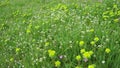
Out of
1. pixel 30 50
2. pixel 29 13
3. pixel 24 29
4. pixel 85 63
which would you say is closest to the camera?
pixel 85 63

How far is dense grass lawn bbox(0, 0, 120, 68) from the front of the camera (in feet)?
14.1

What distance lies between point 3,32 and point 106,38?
4.27m

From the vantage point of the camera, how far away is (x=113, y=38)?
4688 mm

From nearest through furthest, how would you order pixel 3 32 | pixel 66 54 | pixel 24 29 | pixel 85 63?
pixel 85 63 → pixel 66 54 → pixel 24 29 → pixel 3 32

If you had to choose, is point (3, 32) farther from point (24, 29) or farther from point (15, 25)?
point (24, 29)

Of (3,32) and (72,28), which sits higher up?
(72,28)

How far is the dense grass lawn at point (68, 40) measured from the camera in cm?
431

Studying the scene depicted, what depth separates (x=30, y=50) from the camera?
5.56 metres

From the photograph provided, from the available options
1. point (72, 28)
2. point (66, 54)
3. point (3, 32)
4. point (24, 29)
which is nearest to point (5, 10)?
point (3, 32)

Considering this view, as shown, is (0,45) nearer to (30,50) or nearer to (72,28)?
(30,50)

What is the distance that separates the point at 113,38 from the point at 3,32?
4376mm

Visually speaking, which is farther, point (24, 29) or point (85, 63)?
point (24, 29)

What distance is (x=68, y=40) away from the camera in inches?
199

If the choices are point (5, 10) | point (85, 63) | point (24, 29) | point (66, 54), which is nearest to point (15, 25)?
point (24, 29)
